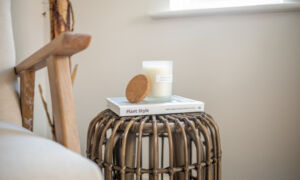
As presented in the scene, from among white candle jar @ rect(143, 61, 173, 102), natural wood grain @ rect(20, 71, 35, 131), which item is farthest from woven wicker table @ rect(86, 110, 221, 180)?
natural wood grain @ rect(20, 71, 35, 131)

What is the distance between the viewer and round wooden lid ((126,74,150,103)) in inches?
30.2

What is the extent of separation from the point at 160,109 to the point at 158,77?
14cm

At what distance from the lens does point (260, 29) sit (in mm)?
1096

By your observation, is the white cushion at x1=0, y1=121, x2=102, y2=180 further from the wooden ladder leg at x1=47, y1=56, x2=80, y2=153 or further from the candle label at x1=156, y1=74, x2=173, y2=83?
the candle label at x1=156, y1=74, x2=173, y2=83

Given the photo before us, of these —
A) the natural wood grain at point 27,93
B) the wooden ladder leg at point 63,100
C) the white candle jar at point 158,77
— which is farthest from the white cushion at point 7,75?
the white candle jar at point 158,77

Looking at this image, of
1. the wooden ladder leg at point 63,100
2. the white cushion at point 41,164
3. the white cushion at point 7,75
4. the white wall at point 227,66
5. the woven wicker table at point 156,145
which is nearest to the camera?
the white cushion at point 41,164

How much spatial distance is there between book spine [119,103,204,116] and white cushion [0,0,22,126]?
343mm

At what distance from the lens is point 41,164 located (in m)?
0.34

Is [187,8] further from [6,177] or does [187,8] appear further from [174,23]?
[6,177]

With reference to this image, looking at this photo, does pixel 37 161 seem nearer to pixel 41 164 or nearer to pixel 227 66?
pixel 41 164

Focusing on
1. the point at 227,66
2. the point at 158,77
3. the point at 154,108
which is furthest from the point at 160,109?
the point at 227,66

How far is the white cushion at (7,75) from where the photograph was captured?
0.72m

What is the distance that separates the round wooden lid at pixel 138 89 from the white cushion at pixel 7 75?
0.36 metres

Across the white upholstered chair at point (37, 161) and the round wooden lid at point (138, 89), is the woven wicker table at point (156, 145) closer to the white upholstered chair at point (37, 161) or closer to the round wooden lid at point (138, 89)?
the round wooden lid at point (138, 89)
